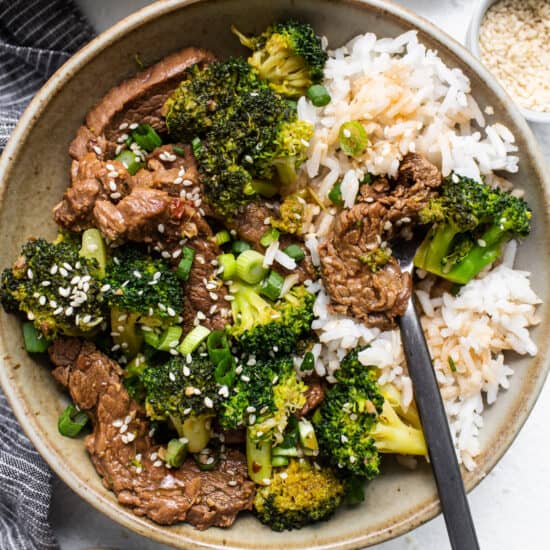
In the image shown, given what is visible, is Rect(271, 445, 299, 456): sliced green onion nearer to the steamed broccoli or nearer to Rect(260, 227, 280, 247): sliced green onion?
the steamed broccoli

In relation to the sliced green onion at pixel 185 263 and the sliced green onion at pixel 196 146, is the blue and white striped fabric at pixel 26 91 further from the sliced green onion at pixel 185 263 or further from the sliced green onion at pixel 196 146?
the sliced green onion at pixel 185 263

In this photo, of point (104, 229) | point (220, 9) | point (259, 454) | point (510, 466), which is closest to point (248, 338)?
point (259, 454)

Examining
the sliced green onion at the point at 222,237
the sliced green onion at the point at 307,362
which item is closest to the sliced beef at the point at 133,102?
the sliced green onion at the point at 222,237

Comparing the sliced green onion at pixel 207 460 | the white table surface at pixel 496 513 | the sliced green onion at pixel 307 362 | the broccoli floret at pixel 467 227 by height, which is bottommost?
the white table surface at pixel 496 513

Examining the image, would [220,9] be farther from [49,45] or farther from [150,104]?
[49,45]

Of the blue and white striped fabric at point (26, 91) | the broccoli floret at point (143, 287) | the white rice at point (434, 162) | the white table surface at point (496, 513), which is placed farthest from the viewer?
the white table surface at point (496, 513)

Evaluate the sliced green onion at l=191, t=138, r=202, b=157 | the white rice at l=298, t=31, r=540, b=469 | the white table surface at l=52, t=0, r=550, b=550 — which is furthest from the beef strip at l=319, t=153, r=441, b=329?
the white table surface at l=52, t=0, r=550, b=550

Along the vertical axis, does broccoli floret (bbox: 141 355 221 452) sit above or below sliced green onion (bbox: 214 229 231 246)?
below
